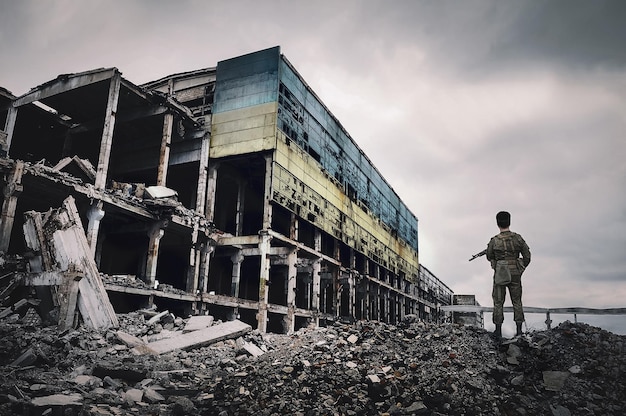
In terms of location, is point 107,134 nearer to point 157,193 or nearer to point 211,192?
point 157,193

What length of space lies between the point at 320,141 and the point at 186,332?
1529cm

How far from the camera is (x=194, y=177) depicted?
24375 millimetres

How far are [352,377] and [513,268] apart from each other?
11.5ft

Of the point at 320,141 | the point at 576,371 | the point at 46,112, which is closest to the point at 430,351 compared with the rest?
the point at 576,371

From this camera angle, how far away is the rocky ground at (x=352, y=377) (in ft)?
19.7

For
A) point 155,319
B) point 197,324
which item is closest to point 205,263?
point 155,319

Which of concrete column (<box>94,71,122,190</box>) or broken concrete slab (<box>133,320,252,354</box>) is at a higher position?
concrete column (<box>94,71,122,190</box>)

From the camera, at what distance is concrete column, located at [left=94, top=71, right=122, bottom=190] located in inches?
626

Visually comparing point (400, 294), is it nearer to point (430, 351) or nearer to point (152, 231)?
point (152, 231)

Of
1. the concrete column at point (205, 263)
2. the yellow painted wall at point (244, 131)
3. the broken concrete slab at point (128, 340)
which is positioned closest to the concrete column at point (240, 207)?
the concrete column at point (205, 263)

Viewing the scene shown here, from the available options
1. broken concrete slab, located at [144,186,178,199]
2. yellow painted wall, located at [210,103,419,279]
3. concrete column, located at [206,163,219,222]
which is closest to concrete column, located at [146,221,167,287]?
broken concrete slab, located at [144,186,178,199]

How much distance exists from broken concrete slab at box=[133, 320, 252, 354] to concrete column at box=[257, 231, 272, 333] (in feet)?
21.0

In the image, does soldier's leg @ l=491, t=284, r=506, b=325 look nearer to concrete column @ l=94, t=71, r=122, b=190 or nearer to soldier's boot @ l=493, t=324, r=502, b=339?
soldier's boot @ l=493, t=324, r=502, b=339

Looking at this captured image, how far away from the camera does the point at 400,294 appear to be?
39625 millimetres
